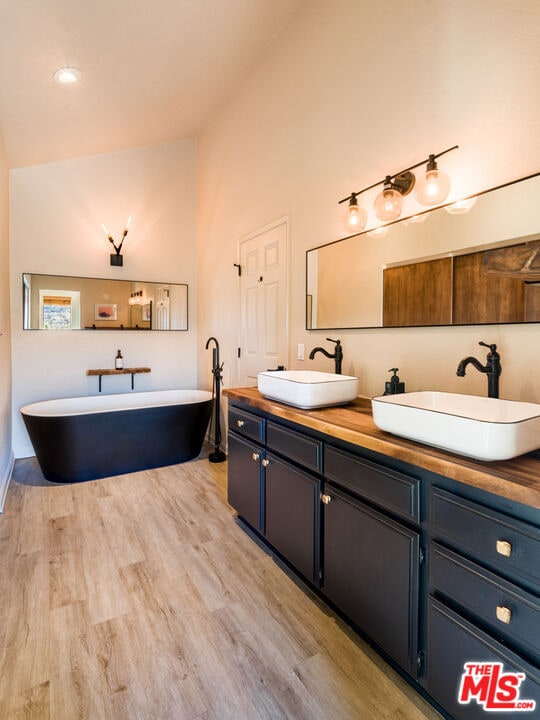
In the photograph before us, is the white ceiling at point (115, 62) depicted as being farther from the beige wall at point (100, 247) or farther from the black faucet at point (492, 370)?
the black faucet at point (492, 370)

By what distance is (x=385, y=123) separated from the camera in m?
1.88

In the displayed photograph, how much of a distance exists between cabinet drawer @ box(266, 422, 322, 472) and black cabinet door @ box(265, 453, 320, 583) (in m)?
0.06

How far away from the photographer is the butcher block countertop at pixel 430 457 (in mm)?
870

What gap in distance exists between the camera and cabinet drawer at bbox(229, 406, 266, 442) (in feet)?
6.56

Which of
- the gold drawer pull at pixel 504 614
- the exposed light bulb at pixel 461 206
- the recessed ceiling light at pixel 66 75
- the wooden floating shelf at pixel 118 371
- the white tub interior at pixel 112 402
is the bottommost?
the gold drawer pull at pixel 504 614

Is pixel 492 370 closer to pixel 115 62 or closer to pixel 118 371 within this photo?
pixel 115 62

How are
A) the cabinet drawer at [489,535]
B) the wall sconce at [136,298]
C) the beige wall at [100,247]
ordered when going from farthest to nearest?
the wall sconce at [136,298] < the beige wall at [100,247] < the cabinet drawer at [489,535]

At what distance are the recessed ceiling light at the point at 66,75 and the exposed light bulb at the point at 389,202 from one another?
215cm

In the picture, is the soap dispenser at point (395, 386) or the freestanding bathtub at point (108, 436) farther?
the freestanding bathtub at point (108, 436)

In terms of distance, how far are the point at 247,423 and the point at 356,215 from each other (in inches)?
54.4

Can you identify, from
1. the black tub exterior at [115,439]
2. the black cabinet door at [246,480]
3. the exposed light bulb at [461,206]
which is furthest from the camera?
the black tub exterior at [115,439]

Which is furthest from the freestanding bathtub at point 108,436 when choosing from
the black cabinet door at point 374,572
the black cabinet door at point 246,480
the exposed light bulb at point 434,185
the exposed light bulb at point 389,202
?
the exposed light bulb at point 434,185

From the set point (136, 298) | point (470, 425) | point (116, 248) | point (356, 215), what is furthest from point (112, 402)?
point (470, 425)

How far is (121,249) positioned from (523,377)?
4034mm
